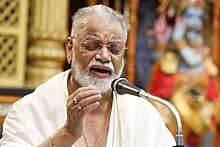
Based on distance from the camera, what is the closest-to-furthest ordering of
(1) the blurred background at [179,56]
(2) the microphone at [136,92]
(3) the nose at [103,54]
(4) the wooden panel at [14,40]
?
(2) the microphone at [136,92]
(3) the nose at [103,54]
(4) the wooden panel at [14,40]
(1) the blurred background at [179,56]

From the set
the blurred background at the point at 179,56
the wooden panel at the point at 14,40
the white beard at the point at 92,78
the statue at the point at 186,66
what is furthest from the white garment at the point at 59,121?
the statue at the point at 186,66

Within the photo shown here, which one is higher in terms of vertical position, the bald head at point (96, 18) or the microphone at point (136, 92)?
the bald head at point (96, 18)

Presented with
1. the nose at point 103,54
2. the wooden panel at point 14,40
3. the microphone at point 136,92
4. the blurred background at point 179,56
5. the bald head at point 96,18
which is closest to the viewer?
the microphone at point 136,92

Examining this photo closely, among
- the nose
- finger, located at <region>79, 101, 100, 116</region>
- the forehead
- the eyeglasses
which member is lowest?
finger, located at <region>79, 101, 100, 116</region>

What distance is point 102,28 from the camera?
267cm

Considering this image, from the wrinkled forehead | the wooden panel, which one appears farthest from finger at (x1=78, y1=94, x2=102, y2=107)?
the wooden panel

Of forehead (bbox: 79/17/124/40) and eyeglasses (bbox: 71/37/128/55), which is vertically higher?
forehead (bbox: 79/17/124/40)

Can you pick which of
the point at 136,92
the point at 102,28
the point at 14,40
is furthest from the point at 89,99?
the point at 14,40

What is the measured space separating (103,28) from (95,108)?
302 mm

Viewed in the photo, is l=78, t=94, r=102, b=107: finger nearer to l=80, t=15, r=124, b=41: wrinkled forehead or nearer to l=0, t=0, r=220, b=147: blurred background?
l=80, t=15, r=124, b=41: wrinkled forehead

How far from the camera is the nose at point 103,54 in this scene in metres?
2.59

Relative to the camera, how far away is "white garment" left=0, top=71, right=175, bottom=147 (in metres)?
2.72

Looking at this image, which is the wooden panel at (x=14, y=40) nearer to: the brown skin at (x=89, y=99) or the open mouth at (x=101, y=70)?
the brown skin at (x=89, y=99)

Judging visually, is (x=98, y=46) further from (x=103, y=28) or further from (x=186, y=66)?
(x=186, y=66)
